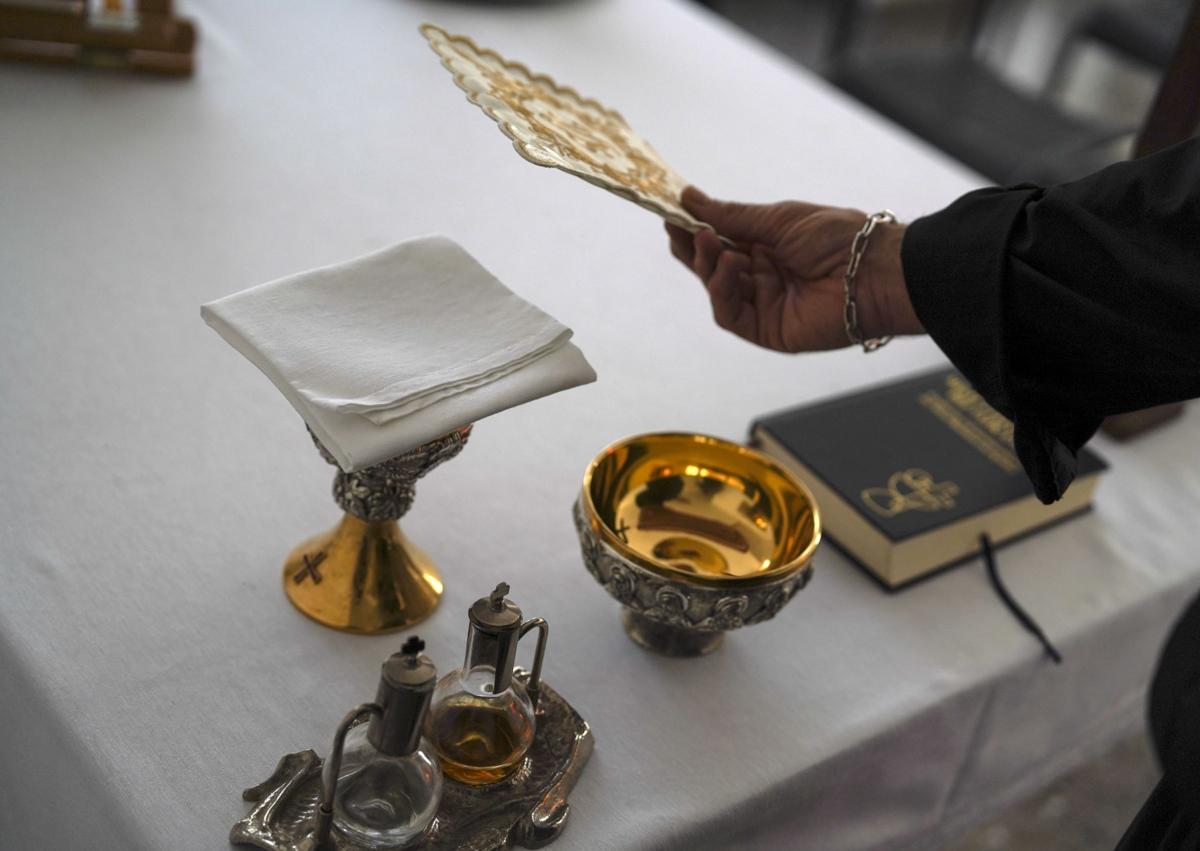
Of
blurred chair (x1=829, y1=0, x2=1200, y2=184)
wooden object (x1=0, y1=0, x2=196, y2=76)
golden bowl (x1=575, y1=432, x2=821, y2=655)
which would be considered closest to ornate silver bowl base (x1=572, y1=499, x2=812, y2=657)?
golden bowl (x1=575, y1=432, x2=821, y2=655)

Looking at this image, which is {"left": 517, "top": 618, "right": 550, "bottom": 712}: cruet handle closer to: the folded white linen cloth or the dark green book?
the folded white linen cloth

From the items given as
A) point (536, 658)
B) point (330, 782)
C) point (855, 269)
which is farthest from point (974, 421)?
point (330, 782)

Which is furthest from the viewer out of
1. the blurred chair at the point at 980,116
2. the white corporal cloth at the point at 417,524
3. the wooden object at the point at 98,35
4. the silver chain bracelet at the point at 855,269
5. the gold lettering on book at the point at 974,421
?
the blurred chair at the point at 980,116

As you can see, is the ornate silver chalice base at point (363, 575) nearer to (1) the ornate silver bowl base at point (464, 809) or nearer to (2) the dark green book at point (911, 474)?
(1) the ornate silver bowl base at point (464, 809)

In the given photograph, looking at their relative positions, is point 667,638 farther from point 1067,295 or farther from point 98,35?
point 98,35

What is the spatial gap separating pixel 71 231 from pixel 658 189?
518 mm

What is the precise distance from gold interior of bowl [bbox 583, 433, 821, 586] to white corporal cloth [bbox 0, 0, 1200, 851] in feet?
0.18

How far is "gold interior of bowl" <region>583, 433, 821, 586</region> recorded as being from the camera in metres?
0.78

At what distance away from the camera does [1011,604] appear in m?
0.87

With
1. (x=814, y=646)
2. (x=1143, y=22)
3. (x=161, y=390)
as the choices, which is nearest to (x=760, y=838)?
(x=814, y=646)

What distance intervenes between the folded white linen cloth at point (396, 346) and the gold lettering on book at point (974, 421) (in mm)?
400

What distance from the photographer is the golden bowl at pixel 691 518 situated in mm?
706

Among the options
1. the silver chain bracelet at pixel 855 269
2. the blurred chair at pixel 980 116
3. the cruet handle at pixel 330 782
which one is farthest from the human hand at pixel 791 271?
the blurred chair at pixel 980 116

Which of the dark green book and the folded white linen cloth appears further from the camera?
the dark green book
